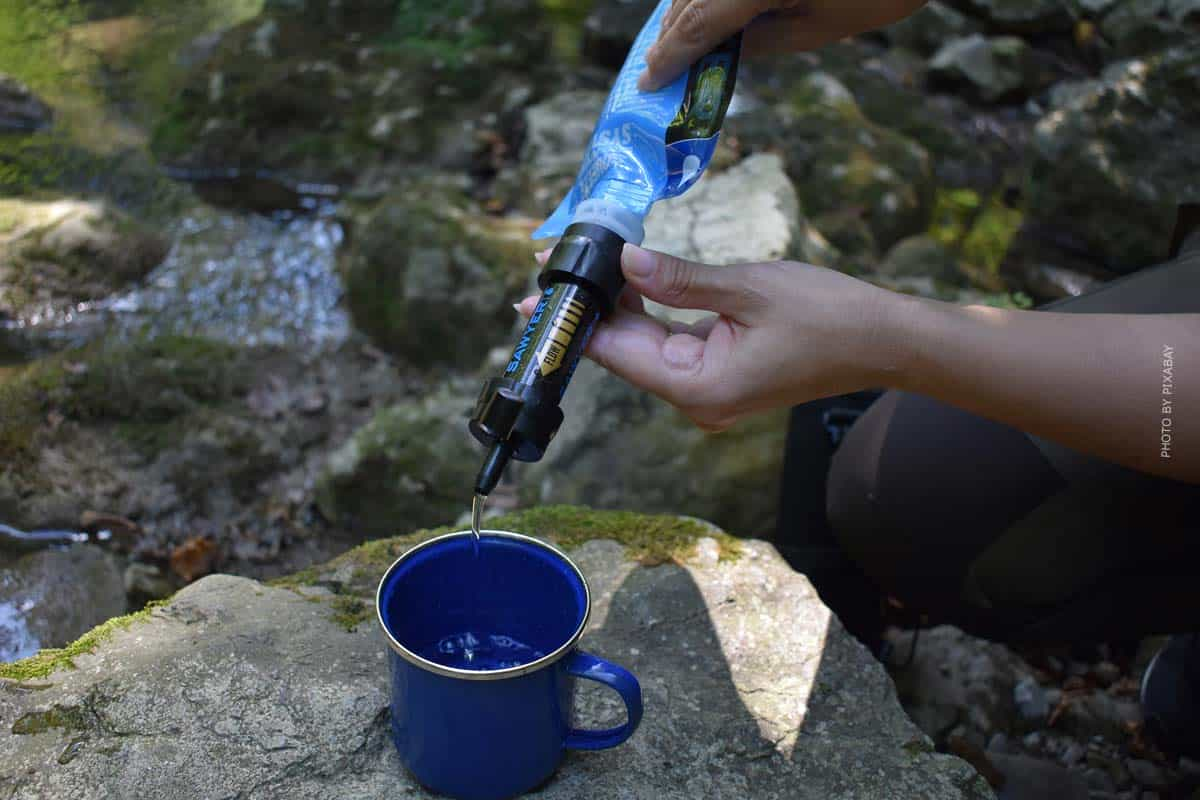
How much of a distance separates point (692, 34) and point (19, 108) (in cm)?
204

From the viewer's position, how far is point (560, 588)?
1.40 m

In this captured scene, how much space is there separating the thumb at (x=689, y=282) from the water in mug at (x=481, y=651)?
569 millimetres

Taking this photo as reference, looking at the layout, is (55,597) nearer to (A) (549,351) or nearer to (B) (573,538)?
(B) (573,538)

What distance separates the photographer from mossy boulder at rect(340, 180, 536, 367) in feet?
10.9

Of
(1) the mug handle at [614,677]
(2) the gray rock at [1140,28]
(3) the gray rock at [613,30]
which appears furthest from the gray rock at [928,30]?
(1) the mug handle at [614,677]

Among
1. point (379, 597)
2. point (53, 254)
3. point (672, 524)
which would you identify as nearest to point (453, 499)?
point (672, 524)

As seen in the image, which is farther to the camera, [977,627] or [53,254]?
[53,254]

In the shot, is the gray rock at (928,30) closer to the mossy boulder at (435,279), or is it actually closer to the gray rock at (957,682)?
the mossy boulder at (435,279)

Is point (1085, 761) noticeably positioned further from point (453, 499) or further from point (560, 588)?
point (453, 499)

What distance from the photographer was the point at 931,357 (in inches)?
56.7

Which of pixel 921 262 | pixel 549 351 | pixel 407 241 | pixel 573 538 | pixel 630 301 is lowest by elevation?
pixel 921 262

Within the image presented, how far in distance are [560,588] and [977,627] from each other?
3.54ft

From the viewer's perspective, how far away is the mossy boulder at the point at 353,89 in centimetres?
420

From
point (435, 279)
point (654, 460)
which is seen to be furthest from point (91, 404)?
point (654, 460)
